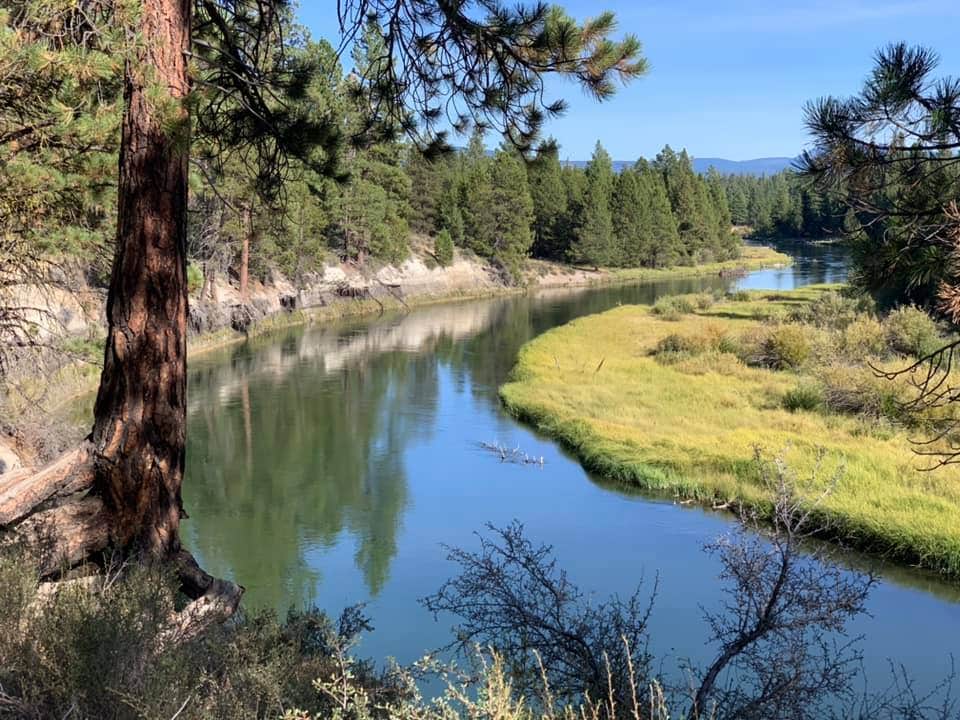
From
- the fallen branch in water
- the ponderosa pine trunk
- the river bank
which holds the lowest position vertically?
the fallen branch in water

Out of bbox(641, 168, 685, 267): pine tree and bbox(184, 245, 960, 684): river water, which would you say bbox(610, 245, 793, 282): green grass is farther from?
bbox(184, 245, 960, 684): river water

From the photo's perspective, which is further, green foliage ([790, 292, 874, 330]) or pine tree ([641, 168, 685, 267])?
pine tree ([641, 168, 685, 267])

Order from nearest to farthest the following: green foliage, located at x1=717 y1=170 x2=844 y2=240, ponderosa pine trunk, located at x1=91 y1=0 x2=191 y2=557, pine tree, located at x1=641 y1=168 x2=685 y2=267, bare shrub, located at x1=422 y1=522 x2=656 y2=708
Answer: ponderosa pine trunk, located at x1=91 y1=0 x2=191 y2=557
bare shrub, located at x1=422 y1=522 x2=656 y2=708
pine tree, located at x1=641 y1=168 x2=685 y2=267
green foliage, located at x1=717 y1=170 x2=844 y2=240

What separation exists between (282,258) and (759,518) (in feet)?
86.1

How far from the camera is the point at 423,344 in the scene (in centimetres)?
3238

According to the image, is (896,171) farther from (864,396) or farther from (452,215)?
(452,215)

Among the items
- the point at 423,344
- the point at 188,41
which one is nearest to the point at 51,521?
the point at 188,41

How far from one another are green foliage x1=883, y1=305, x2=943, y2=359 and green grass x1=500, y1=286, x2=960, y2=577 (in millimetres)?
4431

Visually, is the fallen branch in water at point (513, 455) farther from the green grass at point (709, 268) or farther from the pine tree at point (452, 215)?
the green grass at point (709, 268)

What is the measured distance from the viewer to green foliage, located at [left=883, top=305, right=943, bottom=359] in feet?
78.7

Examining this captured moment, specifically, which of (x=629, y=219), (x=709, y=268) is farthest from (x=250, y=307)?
(x=709, y=268)

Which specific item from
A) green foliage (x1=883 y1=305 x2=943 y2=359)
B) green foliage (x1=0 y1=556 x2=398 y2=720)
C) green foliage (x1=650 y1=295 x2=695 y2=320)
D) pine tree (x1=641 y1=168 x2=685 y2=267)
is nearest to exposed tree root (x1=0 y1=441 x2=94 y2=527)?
green foliage (x1=0 y1=556 x2=398 y2=720)

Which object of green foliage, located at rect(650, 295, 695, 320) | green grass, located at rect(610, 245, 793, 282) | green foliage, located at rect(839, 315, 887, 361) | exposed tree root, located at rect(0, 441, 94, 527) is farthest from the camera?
green grass, located at rect(610, 245, 793, 282)

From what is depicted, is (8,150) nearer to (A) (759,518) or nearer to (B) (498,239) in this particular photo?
(A) (759,518)
